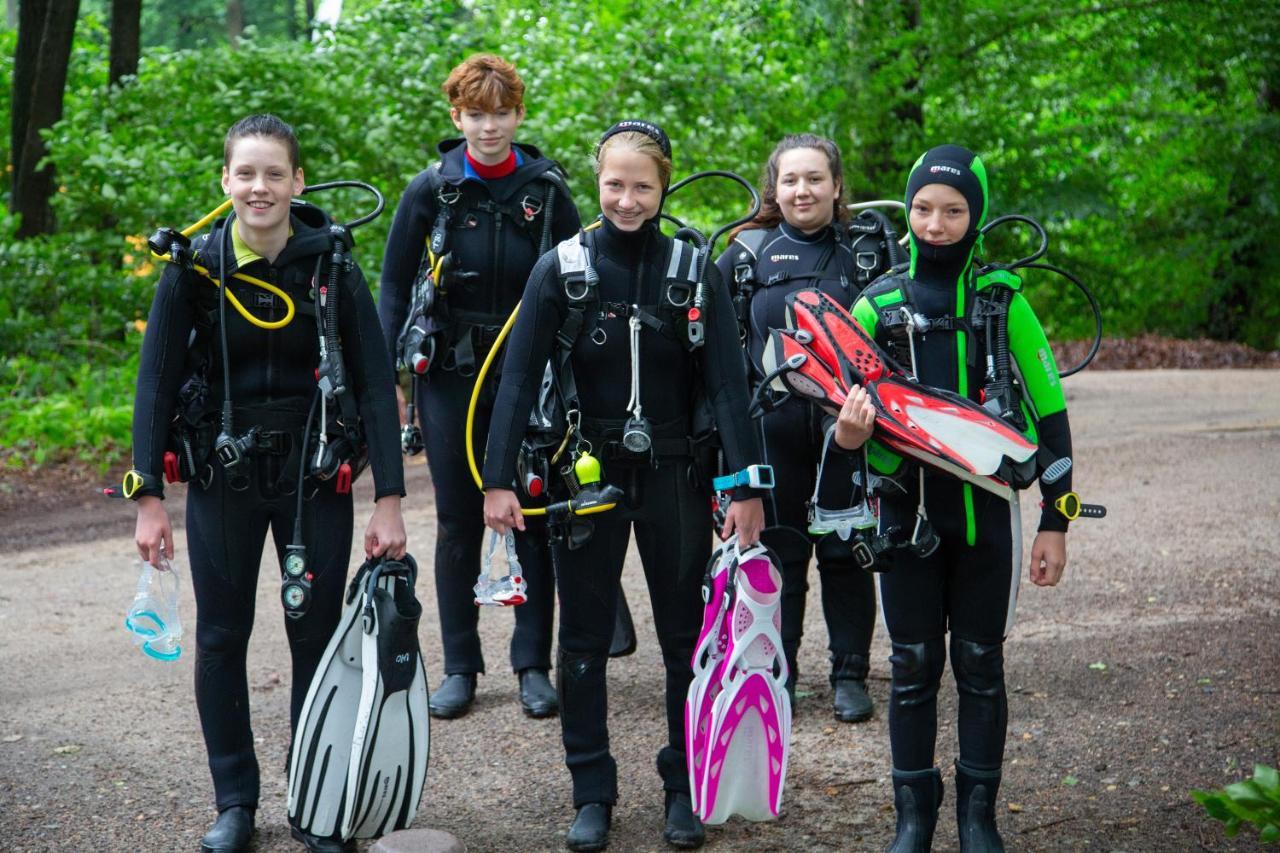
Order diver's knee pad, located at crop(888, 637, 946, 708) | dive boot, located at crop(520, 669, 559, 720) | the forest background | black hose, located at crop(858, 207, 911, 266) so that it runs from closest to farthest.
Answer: diver's knee pad, located at crop(888, 637, 946, 708)
black hose, located at crop(858, 207, 911, 266)
dive boot, located at crop(520, 669, 559, 720)
the forest background

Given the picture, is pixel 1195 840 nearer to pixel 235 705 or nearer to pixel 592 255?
pixel 592 255

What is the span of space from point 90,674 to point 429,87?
6.94 meters

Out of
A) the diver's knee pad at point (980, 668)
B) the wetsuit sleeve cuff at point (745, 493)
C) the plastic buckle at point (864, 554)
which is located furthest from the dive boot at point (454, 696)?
the diver's knee pad at point (980, 668)

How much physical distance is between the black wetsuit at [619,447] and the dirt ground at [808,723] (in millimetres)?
538

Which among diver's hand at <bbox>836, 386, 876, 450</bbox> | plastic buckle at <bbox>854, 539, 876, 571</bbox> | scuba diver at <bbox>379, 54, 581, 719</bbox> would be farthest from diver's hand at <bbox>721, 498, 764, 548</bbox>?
scuba diver at <bbox>379, 54, 581, 719</bbox>

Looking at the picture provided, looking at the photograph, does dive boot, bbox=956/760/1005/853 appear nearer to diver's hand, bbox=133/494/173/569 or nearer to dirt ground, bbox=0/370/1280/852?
dirt ground, bbox=0/370/1280/852

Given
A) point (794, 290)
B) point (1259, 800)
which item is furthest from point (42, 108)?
point (1259, 800)

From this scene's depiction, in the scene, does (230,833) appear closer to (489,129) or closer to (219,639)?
(219,639)

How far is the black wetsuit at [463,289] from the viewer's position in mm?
5078

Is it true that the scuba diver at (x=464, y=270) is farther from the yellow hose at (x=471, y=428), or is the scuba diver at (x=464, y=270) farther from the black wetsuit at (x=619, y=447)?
→ the black wetsuit at (x=619, y=447)

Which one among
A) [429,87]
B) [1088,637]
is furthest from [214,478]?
[429,87]

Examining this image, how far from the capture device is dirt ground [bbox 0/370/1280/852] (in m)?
4.24

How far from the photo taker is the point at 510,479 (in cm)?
401

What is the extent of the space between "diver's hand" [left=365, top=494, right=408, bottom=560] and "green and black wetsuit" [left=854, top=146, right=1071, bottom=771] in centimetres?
143
